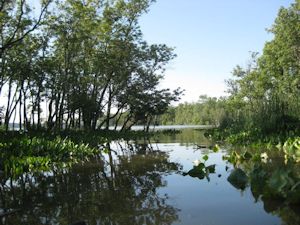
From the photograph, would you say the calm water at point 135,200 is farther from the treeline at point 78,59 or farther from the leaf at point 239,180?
the treeline at point 78,59

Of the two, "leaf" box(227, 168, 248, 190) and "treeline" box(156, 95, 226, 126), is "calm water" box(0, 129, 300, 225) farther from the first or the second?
"treeline" box(156, 95, 226, 126)

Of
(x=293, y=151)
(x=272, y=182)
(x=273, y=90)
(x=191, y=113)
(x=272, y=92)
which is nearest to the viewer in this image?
(x=272, y=182)

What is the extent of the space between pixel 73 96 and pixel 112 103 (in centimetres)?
888

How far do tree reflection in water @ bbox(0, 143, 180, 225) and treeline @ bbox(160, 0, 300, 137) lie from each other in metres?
6.11

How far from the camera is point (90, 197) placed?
633 centimetres

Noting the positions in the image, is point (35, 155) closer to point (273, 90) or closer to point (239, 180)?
point (239, 180)

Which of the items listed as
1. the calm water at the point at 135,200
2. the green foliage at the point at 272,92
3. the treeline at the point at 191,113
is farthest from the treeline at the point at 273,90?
the treeline at the point at 191,113

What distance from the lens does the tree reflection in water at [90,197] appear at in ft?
16.4

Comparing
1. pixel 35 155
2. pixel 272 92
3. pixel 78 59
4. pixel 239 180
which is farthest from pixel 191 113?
pixel 239 180

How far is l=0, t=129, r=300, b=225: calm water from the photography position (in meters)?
4.83

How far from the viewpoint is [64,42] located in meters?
27.3

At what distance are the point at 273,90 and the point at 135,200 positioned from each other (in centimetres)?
1619

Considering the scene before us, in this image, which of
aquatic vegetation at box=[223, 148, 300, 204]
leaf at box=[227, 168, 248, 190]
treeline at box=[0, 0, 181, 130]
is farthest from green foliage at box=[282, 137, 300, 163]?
treeline at box=[0, 0, 181, 130]

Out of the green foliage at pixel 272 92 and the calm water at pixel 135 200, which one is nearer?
the calm water at pixel 135 200
